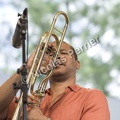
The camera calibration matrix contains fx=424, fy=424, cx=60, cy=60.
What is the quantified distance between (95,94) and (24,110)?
42 centimetres

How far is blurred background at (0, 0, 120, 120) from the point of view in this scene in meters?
3.92

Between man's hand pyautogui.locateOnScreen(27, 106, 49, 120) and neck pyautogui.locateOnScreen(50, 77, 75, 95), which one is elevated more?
neck pyautogui.locateOnScreen(50, 77, 75, 95)

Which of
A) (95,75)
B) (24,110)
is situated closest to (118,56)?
(95,75)

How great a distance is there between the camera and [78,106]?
1579 mm

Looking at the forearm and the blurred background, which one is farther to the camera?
the blurred background

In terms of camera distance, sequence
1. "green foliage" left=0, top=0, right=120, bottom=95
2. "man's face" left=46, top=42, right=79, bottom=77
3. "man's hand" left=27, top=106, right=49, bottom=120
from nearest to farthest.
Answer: "man's hand" left=27, top=106, right=49, bottom=120, "man's face" left=46, top=42, right=79, bottom=77, "green foliage" left=0, top=0, right=120, bottom=95

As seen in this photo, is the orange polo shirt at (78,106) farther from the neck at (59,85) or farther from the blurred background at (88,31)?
the blurred background at (88,31)

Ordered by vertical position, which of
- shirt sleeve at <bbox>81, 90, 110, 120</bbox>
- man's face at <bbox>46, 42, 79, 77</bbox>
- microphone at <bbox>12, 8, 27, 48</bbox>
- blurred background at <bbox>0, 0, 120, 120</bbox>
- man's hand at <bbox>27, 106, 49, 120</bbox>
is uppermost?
blurred background at <bbox>0, 0, 120, 120</bbox>

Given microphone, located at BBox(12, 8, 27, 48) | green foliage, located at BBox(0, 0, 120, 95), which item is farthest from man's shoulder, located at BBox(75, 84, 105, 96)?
green foliage, located at BBox(0, 0, 120, 95)

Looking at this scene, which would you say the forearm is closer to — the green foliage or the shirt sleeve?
the shirt sleeve

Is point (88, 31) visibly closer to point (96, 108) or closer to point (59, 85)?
point (59, 85)

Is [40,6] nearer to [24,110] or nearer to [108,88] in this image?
[108,88]

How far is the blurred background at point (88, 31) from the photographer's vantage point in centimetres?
392

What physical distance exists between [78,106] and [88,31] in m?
2.63
